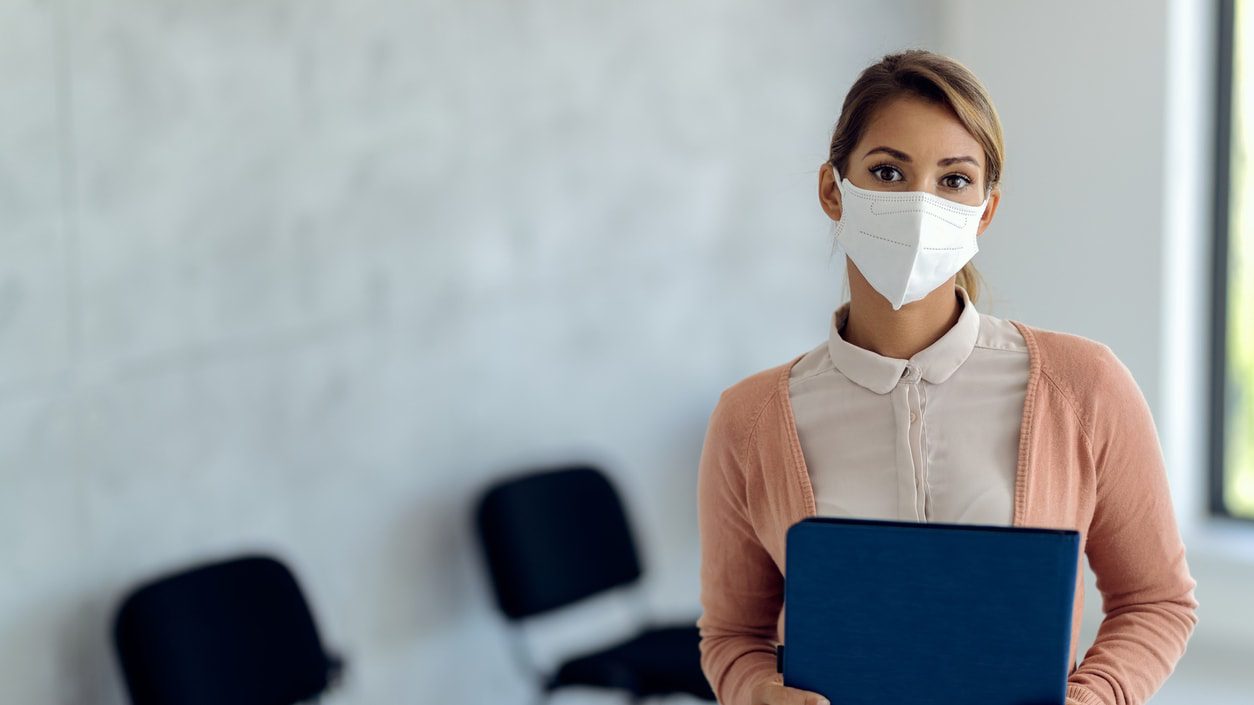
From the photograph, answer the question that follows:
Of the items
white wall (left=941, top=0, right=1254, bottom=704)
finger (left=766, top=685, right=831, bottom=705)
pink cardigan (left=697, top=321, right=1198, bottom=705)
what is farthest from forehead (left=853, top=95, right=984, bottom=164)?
white wall (left=941, top=0, right=1254, bottom=704)

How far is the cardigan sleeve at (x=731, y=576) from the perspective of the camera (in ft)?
4.86

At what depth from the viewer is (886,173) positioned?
56.2 inches

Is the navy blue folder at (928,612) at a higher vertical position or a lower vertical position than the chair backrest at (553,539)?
higher

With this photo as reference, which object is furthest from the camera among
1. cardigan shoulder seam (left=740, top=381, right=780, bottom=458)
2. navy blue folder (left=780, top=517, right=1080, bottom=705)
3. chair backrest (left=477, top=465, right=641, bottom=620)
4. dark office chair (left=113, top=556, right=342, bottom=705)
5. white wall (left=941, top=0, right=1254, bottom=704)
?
white wall (left=941, top=0, right=1254, bottom=704)

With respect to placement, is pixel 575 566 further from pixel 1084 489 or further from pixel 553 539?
pixel 1084 489

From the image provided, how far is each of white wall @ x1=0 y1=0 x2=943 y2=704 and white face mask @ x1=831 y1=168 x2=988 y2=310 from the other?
1.56 m

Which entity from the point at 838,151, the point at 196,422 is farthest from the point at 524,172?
the point at 838,151

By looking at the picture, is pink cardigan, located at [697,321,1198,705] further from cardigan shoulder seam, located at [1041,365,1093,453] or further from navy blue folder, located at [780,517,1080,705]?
navy blue folder, located at [780,517,1080,705]

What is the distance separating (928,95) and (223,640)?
1755 mm

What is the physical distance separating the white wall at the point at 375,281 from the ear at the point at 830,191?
1483 mm

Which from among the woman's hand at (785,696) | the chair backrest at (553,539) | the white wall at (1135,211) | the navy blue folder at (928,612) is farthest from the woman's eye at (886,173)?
the white wall at (1135,211)

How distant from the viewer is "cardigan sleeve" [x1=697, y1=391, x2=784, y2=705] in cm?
148

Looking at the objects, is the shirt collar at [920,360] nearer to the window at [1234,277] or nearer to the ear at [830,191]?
the ear at [830,191]

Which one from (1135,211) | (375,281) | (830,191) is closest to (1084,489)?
(830,191)
